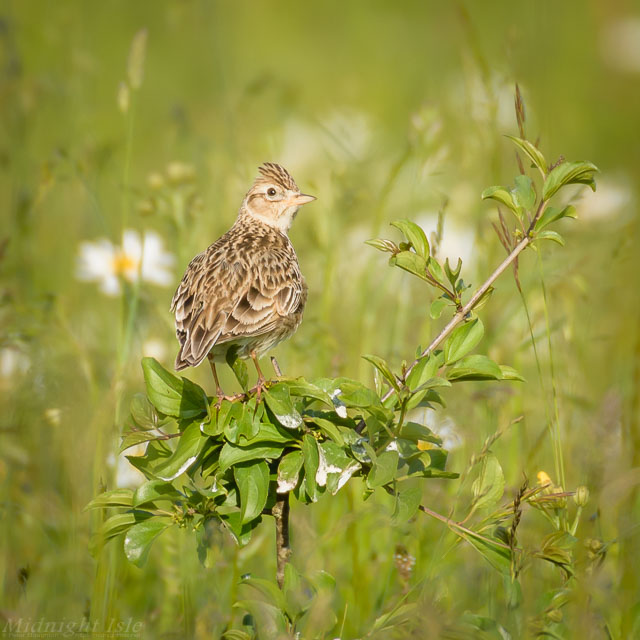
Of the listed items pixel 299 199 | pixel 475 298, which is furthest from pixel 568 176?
pixel 299 199

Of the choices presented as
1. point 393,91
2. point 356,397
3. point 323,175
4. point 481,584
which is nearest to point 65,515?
point 481,584

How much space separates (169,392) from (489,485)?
941mm

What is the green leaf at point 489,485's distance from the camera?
2.55 m

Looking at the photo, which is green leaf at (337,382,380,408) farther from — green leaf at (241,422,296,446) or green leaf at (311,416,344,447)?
green leaf at (241,422,296,446)

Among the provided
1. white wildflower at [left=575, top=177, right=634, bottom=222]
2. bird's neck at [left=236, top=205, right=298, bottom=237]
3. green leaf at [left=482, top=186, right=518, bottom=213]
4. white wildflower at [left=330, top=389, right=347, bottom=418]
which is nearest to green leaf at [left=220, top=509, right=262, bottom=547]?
white wildflower at [left=330, top=389, right=347, bottom=418]

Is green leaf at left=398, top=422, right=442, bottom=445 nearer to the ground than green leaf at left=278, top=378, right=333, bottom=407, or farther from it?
nearer to the ground

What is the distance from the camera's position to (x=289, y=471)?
2.33 metres

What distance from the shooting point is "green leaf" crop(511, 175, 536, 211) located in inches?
95.3

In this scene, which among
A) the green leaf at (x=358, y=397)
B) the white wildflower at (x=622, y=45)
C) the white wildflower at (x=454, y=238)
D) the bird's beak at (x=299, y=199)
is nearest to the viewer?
the green leaf at (x=358, y=397)

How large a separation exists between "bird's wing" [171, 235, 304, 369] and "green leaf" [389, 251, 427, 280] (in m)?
1.01

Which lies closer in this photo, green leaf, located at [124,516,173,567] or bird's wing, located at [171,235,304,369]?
green leaf, located at [124,516,173,567]

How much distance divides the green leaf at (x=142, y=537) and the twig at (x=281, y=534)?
296mm

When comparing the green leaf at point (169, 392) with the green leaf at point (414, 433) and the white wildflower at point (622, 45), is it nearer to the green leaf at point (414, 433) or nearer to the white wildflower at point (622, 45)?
the green leaf at point (414, 433)

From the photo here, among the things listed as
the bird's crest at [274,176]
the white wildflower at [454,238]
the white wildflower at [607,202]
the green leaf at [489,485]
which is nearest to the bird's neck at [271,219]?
the bird's crest at [274,176]
